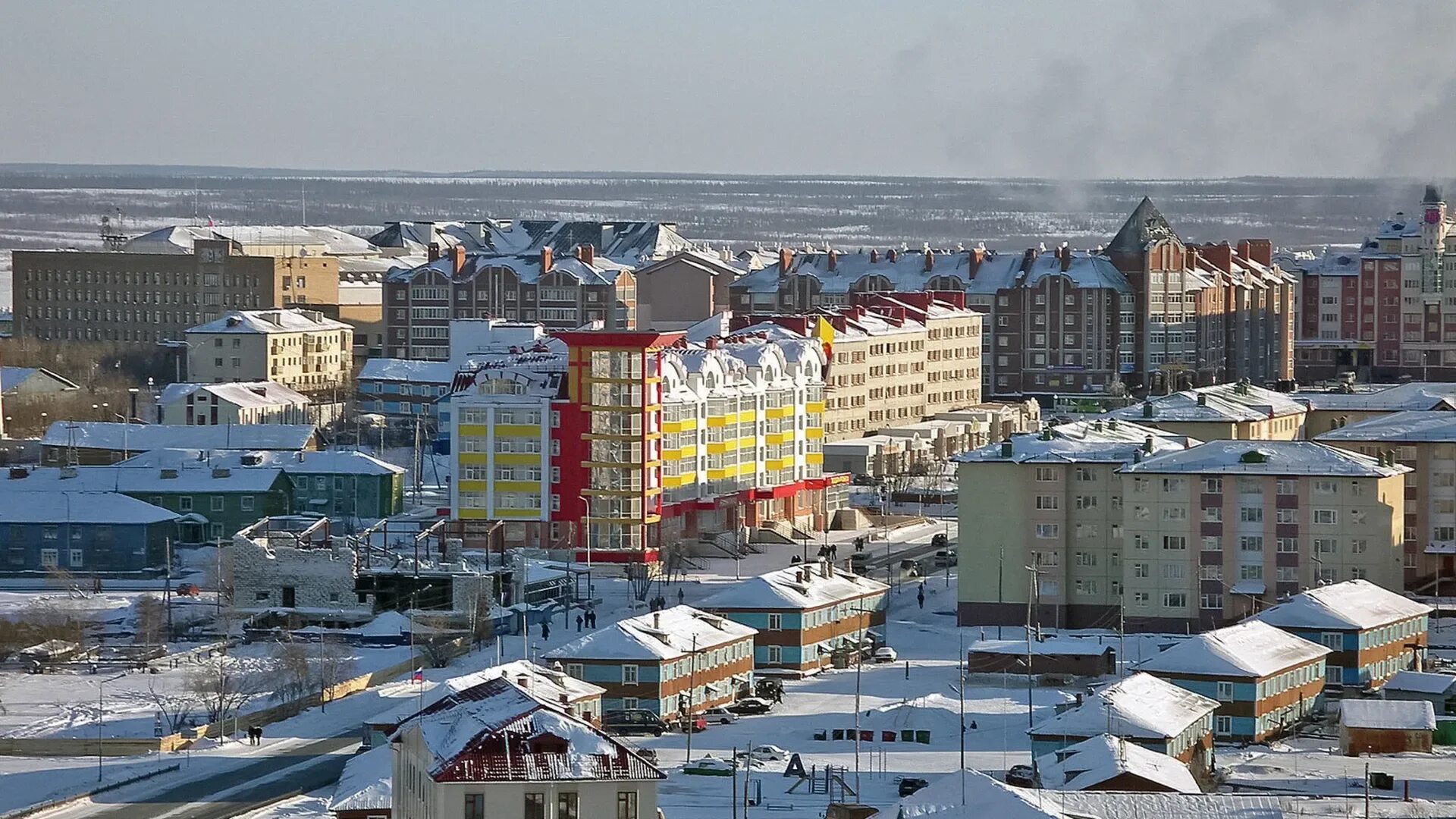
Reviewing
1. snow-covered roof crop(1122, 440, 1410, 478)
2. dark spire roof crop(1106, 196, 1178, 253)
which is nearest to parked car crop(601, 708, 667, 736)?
snow-covered roof crop(1122, 440, 1410, 478)

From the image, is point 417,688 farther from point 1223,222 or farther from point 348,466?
point 1223,222

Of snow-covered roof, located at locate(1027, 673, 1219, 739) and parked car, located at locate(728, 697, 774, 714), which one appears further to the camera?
parked car, located at locate(728, 697, 774, 714)

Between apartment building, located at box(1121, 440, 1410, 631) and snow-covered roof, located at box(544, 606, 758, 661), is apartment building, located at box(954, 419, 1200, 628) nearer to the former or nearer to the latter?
apartment building, located at box(1121, 440, 1410, 631)

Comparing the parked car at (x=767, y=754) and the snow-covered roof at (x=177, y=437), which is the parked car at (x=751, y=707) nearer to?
the parked car at (x=767, y=754)

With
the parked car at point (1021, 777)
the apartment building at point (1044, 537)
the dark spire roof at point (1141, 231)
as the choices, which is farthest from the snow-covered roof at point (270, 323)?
the parked car at point (1021, 777)

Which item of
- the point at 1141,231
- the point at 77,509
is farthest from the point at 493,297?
the point at 77,509

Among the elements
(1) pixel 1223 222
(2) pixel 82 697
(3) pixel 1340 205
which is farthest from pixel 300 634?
(3) pixel 1340 205
